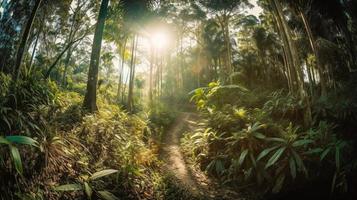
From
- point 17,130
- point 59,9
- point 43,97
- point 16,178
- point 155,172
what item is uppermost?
point 59,9

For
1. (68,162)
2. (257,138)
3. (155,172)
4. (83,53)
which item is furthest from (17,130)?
(83,53)

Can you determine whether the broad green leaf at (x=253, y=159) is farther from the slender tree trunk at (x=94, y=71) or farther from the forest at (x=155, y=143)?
the slender tree trunk at (x=94, y=71)

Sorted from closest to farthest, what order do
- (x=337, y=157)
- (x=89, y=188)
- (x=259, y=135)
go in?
(x=89, y=188) → (x=337, y=157) → (x=259, y=135)

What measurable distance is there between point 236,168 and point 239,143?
81cm

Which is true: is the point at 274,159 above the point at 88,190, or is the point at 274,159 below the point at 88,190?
above

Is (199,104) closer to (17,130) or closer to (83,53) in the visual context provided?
(17,130)

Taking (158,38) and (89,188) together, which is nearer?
(89,188)

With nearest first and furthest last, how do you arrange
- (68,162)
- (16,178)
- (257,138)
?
1. (16,178)
2. (68,162)
3. (257,138)

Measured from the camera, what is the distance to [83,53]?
3309 cm

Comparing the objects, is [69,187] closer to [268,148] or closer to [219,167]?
[219,167]

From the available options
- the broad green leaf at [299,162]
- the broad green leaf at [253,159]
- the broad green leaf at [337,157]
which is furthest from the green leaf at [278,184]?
the broad green leaf at [337,157]

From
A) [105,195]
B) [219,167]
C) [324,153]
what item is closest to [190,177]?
[219,167]

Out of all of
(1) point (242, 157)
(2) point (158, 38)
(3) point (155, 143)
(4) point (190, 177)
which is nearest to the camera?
(1) point (242, 157)

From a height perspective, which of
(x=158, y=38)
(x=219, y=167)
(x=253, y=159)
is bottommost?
(x=219, y=167)
